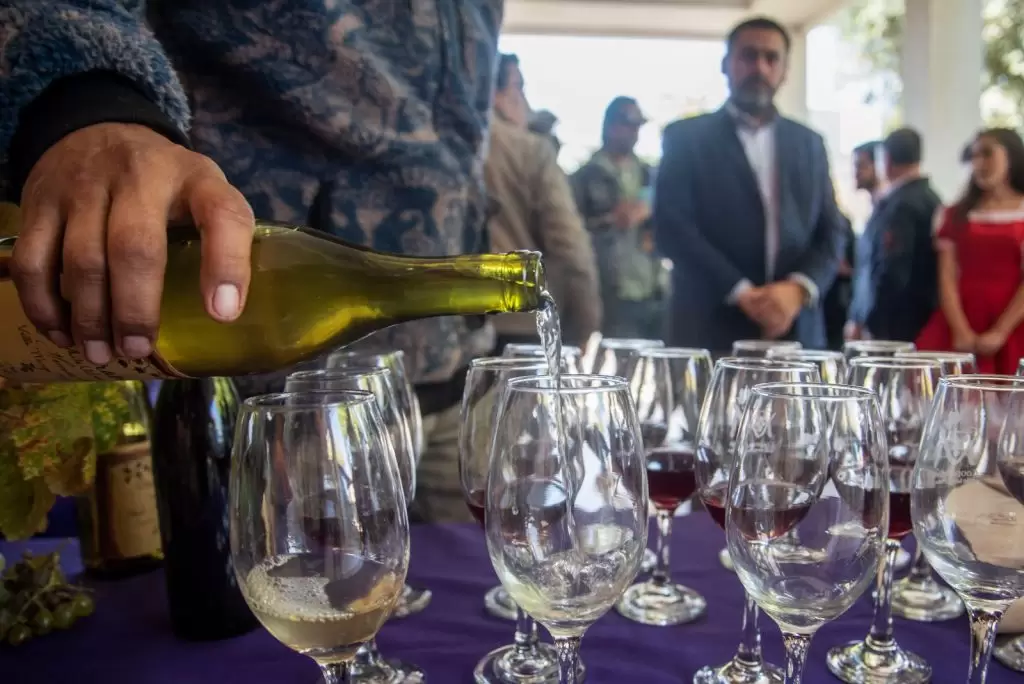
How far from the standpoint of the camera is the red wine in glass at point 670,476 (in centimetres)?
96

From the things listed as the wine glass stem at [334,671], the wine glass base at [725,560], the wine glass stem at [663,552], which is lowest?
the wine glass base at [725,560]

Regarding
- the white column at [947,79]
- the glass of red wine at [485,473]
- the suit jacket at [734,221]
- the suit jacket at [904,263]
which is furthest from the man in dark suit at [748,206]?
the white column at [947,79]

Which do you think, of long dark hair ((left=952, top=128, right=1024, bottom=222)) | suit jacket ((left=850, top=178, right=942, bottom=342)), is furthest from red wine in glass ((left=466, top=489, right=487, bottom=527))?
suit jacket ((left=850, top=178, right=942, bottom=342))

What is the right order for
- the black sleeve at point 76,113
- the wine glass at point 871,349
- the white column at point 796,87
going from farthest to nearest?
the white column at point 796,87
the wine glass at point 871,349
the black sleeve at point 76,113

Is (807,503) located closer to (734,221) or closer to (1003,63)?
(734,221)

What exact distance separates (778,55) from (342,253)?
217 centimetres

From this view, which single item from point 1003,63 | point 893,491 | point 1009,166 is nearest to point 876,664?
point 893,491

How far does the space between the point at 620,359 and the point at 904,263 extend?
292cm

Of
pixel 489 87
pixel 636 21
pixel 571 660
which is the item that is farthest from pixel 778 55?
pixel 636 21

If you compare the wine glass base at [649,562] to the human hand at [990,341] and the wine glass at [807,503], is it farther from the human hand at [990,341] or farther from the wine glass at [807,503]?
the human hand at [990,341]

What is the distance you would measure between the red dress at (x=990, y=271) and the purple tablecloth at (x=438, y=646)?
2.71 m

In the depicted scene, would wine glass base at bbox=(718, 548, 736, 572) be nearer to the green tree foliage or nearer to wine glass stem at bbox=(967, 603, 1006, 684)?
wine glass stem at bbox=(967, 603, 1006, 684)

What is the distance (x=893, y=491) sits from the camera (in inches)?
31.8

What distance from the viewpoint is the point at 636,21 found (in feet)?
22.8
